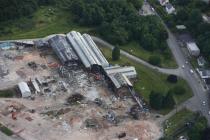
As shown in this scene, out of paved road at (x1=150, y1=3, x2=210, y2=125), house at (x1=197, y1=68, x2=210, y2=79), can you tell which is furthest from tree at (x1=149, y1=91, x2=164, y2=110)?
house at (x1=197, y1=68, x2=210, y2=79)

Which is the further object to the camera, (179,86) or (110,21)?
(110,21)

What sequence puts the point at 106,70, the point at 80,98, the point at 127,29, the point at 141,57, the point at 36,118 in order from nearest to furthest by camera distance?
the point at 36,118, the point at 80,98, the point at 106,70, the point at 141,57, the point at 127,29

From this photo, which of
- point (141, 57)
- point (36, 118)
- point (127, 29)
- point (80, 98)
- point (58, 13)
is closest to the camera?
point (36, 118)

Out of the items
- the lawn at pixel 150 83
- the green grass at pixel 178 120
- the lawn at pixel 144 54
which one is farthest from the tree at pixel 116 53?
the green grass at pixel 178 120

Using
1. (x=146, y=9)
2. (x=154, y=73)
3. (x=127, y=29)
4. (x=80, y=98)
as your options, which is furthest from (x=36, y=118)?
(x=146, y=9)

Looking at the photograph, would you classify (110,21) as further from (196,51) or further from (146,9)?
(196,51)
